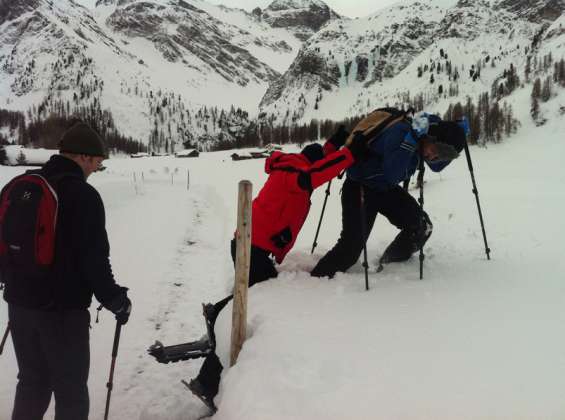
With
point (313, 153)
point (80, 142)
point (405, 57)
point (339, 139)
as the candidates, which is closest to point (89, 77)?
point (405, 57)

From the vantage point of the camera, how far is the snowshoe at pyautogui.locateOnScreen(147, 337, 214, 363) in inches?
157

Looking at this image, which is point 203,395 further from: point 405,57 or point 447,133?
point 405,57

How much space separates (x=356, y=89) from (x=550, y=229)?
8559 centimetres

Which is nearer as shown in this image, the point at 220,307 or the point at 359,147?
the point at 220,307

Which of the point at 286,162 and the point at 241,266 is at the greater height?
the point at 286,162

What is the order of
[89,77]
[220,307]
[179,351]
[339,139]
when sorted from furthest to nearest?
[89,77]
[339,139]
[220,307]
[179,351]

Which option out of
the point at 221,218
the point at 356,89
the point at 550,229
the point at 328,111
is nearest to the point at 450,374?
the point at 550,229

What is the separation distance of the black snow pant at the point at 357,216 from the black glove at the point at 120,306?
2.70 meters

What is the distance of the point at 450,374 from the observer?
9.95ft

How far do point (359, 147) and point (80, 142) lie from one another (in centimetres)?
280

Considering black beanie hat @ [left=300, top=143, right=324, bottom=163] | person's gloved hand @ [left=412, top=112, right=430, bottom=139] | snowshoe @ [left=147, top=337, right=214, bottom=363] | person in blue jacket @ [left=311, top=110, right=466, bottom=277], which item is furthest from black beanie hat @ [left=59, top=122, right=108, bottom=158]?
person's gloved hand @ [left=412, top=112, right=430, bottom=139]

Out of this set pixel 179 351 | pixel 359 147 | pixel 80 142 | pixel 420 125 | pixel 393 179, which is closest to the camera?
pixel 80 142

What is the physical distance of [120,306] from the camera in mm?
Result: 3203

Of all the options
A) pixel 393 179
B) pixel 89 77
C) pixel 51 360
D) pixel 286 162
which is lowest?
pixel 51 360
